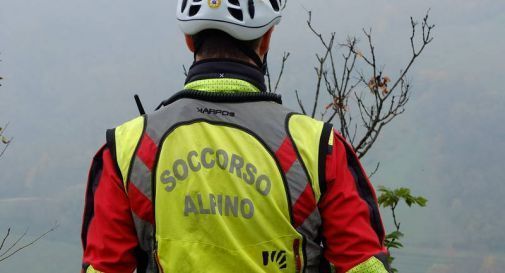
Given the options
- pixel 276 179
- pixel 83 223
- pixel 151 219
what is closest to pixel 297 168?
pixel 276 179

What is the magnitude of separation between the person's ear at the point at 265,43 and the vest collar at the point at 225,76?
13 centimetres

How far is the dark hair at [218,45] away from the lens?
242 centimetres

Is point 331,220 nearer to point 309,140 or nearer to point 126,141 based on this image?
point 309,140

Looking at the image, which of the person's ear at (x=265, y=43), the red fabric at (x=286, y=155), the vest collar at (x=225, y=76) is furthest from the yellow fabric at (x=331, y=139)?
the person's ear at (x=265, y=43)

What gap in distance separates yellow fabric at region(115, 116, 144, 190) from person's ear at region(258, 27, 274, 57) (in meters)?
0.47

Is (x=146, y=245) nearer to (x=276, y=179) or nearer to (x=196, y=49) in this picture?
(x=276, y=179)

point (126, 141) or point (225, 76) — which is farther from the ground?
point (225, 76)

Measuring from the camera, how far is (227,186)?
7.34ft

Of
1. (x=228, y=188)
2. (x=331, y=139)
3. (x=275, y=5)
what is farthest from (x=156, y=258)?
(x=275, y=5)

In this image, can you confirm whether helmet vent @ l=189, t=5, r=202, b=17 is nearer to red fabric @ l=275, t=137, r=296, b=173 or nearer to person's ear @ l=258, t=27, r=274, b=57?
person's ear @ l=258, t=27, r=274, b=57

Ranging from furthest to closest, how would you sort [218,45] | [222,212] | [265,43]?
1. [265,43]
2. [218,45]
3. [222,212]

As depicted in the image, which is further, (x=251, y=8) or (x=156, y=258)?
(x=251, y=8)

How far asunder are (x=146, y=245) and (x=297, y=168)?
1.73ft

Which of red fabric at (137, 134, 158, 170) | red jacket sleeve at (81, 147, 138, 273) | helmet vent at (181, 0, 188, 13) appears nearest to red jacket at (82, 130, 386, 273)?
red jacket sleeve at (81, 147, 138, 273)
